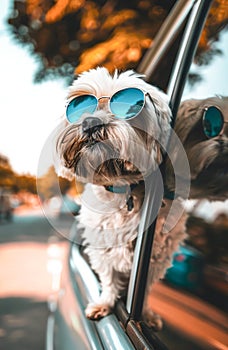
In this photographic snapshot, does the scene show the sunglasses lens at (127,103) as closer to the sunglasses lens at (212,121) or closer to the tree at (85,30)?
the sunglasses lens at (212,121)

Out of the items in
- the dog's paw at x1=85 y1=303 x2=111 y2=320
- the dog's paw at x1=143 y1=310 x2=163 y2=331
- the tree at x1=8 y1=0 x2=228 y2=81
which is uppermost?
the tree at x1=8 y1=0 x2=228 y2=81

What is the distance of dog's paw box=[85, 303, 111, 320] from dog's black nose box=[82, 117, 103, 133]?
70cm

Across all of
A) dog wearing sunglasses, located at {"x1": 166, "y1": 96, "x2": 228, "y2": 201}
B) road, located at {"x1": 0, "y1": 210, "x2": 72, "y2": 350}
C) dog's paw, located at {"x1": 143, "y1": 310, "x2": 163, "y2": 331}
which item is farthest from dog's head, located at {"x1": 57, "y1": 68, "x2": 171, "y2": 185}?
road, located at {"x1": 0, "y1": 210, "x2": 72, "y2": 350}

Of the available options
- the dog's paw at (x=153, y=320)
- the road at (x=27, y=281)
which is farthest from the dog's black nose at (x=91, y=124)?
the road at (x=27, y=281)

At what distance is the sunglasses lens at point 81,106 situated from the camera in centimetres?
164

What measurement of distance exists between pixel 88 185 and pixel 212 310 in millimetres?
754

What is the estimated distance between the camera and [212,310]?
141 centimetres

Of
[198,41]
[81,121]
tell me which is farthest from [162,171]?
[198,41]

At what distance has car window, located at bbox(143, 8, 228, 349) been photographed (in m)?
1.40

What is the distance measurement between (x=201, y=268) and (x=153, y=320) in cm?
23

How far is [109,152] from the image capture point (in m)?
1.68

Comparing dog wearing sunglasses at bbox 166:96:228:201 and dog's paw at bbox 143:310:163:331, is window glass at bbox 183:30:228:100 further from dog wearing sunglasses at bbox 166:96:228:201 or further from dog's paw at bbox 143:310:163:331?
dog's paw at bbox 143:310:163:331

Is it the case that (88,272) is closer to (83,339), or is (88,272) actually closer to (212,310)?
(83,339)

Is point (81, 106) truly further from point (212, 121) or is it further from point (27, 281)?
point (27, 281)
